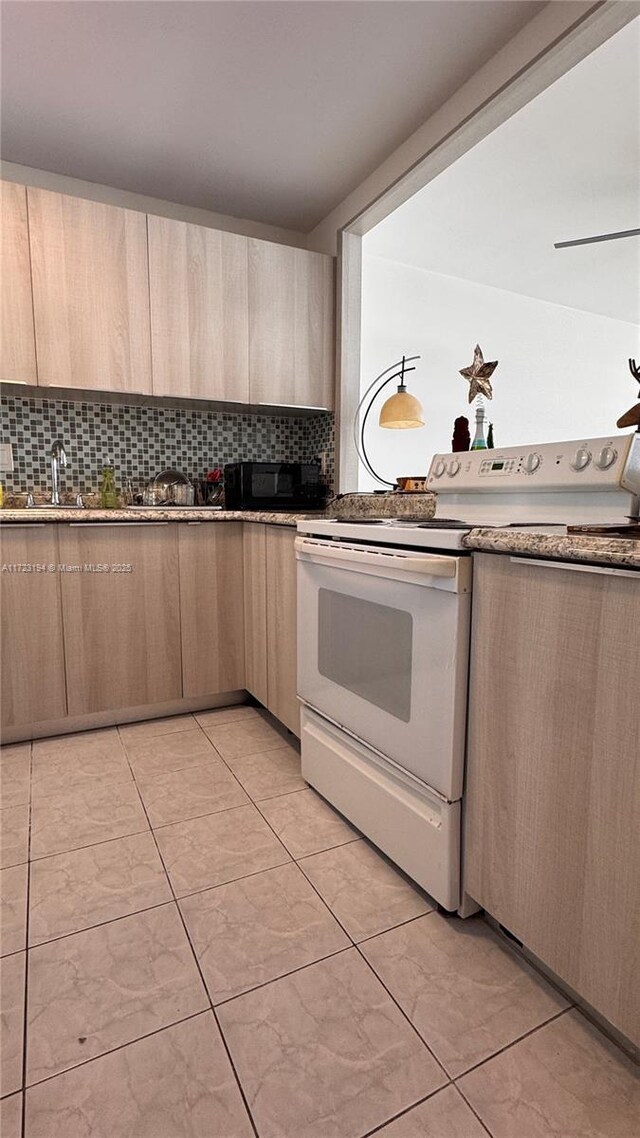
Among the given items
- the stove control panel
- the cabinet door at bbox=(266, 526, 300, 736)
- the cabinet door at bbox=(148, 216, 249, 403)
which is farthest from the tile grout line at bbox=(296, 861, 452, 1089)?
the cabinet door at bbox=(148, 216, 249, 403)

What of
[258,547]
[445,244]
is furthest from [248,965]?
[445,244]

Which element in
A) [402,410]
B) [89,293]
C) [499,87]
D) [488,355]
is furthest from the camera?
[488,355]

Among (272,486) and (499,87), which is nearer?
(499,87)

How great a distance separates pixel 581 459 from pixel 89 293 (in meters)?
2.03

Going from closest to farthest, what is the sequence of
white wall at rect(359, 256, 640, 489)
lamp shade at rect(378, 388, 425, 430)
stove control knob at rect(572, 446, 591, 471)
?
stove control knob at rect(572, 446, 591, 471) → lamp shade at rect(378, 388, 425, 430) → white wall at rect(359, 256, 640, 489)

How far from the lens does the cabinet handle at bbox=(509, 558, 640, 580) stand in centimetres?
79

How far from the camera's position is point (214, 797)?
1743mm

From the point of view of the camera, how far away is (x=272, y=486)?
2.44 meters

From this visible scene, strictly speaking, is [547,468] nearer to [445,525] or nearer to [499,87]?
[445,525]

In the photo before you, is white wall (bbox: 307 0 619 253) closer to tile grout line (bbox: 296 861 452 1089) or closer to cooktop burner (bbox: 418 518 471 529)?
cooktop burner (bbox: 418 518 471 529)

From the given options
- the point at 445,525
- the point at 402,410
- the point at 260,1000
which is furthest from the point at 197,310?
the point at 260,1000

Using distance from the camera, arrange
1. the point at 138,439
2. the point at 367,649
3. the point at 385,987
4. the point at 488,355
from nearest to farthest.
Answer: the point at 385,987 < the point at 367,649 < the point at 138,439 < the point at 488,355

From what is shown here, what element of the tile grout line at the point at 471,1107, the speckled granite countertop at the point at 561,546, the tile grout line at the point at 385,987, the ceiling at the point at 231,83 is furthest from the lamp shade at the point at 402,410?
the tile grout line at the point at 471,1107

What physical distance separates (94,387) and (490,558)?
6.34 feet
